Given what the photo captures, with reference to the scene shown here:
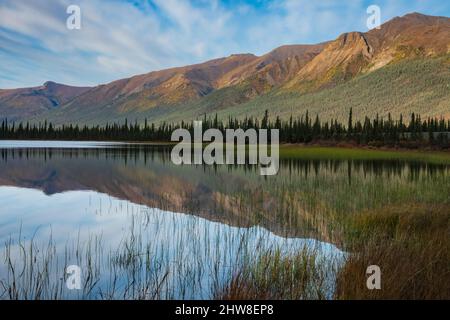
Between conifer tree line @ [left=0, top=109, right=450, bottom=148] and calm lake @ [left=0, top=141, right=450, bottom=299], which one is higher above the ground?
conifer tree line @ [left=0, top=109, right=450, bottom=148]

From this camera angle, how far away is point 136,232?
564 inches

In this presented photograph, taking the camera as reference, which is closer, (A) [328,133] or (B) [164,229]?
(B) [164,229]

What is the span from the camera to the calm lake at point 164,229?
925 cm

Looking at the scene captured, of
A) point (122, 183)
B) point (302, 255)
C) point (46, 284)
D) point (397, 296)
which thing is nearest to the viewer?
point (397, 296)

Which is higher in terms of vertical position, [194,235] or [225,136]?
[225,136]

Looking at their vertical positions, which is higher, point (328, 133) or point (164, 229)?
point (328, 133)

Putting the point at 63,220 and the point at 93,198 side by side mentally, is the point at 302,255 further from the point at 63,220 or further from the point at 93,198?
the point at 93,198

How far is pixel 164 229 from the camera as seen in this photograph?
1471cm

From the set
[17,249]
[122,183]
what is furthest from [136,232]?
[122,183]

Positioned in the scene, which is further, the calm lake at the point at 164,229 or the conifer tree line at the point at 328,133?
the conifer tree line at the point at 328,133

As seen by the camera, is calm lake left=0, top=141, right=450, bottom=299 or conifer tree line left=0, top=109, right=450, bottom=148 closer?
calm lake left=0, top=141, right=450, bottom=299

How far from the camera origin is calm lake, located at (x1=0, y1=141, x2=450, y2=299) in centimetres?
925

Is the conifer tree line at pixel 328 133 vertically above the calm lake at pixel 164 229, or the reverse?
the conifer tree line at pixel 328 133

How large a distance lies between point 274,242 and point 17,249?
7.98 m
